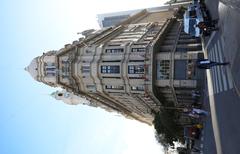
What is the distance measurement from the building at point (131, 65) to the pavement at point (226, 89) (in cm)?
2178

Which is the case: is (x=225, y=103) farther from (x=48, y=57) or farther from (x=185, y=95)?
(x=48, y=57)

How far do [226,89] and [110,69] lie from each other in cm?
3860

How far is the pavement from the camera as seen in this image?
91.5 feet

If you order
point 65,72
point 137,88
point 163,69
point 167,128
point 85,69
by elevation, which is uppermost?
point 163,69

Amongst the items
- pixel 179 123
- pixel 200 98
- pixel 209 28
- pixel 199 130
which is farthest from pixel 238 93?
pixel 179 123

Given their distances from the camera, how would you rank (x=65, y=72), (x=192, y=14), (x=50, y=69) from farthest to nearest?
(x=50, y=69) < (x=65, y=72) < (x=192, y=14)

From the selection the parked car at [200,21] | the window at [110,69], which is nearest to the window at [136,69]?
the window at [110,69]

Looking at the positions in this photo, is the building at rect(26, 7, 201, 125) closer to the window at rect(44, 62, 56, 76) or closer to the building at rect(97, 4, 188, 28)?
the window at rect(44, 62, 56, 76)

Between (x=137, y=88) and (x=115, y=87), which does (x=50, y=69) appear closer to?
(x=115, y=87)

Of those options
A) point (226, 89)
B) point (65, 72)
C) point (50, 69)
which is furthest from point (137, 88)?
point (226, 89)

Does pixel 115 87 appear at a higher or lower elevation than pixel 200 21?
lower

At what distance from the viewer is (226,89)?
107 feet

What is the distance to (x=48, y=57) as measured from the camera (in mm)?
83562

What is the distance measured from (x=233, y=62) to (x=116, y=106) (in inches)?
2617
